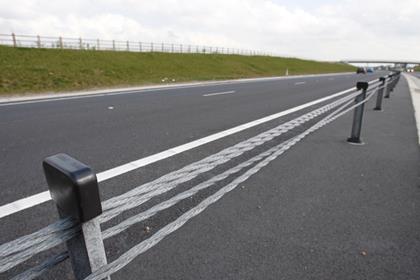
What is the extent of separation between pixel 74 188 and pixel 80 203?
0.05 meters

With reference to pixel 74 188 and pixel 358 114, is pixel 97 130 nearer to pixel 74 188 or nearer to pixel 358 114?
pixel 358 114

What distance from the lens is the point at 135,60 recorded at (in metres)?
30.8

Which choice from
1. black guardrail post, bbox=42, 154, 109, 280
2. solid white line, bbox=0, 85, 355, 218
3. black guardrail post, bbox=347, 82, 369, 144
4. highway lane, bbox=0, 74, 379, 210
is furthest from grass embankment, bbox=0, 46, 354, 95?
black guardrail post, bbox=42, 154, 109, 280

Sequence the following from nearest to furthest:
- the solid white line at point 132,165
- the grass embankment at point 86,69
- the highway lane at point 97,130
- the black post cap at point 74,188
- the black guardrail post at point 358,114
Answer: the black post cap at point 74,188, the solid white line at point 132,165, the highway lane at point 97,130, the black guardrail post at point 358,114, the grass embankment at point 86,69

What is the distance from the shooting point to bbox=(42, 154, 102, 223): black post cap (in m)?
0.89

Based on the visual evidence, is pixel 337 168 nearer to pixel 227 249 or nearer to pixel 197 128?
pixel 227 249

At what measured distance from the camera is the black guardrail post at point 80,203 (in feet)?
2.95

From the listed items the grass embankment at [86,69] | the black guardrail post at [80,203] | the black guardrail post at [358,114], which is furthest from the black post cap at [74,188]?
the grass embankment at [86,69]

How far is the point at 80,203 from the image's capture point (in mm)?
902

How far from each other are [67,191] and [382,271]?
2.29m

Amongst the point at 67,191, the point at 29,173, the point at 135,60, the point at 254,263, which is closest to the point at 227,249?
the point at 254,263

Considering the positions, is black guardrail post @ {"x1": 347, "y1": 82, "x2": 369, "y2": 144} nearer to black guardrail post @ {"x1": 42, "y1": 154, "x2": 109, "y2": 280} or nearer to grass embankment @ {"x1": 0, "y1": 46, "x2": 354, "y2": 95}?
black guardrail post @ {"x1": 42, "y1": 154, "x2": 109, "y2": 280}

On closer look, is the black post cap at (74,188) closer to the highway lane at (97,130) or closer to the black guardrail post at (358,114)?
the highway lane at (97,130)

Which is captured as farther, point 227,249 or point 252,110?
point 252,110
